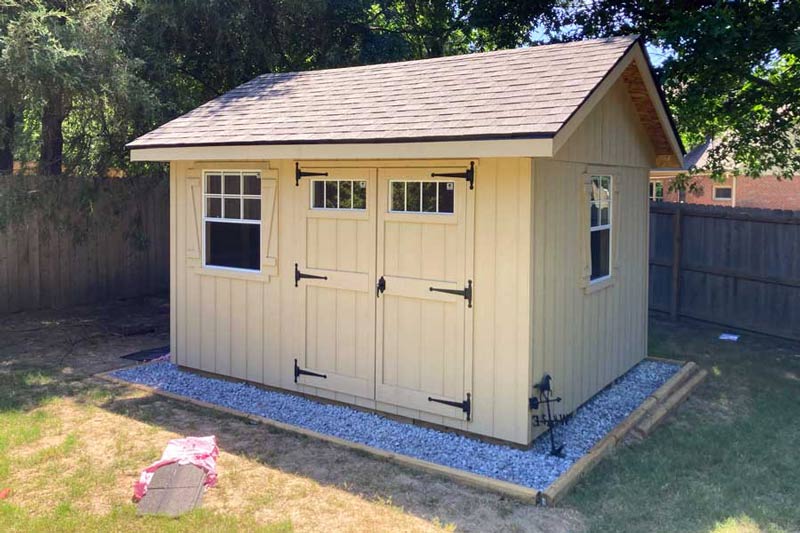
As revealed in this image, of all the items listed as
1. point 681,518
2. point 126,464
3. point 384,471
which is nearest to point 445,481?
point 384,471

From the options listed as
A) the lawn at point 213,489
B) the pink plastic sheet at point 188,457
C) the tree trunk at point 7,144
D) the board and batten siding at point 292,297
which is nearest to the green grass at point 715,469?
the lawn at point 213,489

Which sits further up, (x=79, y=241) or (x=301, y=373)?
(x=79, y=241)

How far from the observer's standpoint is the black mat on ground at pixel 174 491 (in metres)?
4.37

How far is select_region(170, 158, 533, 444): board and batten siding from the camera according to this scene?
539 cm

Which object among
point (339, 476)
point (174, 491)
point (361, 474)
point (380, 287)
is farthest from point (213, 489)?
point (380, 287)

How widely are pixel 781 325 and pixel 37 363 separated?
9504 mm

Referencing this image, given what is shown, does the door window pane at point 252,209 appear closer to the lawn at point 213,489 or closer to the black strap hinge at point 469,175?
the lawn at point 213,489

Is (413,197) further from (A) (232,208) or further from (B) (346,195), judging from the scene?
(A) (232,208)

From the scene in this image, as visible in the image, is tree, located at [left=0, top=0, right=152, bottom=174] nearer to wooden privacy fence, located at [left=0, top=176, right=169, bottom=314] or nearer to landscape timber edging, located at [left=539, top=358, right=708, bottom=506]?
wooden privacy fence, located at [left=0, top=176, right=169, bottom=314]

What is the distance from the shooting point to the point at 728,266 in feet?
33.1

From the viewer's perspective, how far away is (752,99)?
10.4m

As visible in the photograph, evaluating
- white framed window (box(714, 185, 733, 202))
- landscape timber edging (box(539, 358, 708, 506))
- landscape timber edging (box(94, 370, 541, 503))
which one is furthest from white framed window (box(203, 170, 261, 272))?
white framed window (box(714, 185, 733, 202))

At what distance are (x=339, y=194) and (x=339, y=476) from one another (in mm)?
2583

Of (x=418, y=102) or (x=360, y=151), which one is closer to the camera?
(x=360, y=151)
